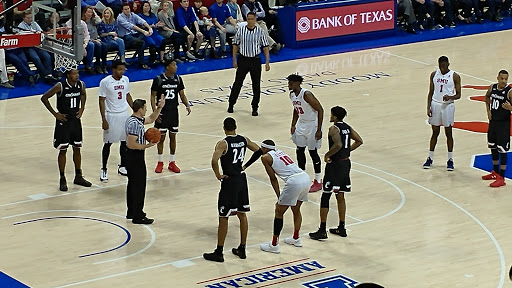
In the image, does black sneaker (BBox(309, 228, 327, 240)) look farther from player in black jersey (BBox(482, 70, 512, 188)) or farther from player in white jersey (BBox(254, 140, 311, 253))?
player in black jersey (BBox(482, 70, 512, 188))

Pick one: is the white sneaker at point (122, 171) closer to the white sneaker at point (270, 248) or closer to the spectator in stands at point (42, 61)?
the white sneaker at point (270, 248)

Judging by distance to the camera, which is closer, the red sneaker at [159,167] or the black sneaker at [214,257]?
the black sneaker at [214,257]

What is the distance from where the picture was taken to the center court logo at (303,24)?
2631 cm

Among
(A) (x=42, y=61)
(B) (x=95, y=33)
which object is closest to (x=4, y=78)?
(A) (x=42, y=61)

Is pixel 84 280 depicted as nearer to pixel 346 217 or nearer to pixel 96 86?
pixel 346 217

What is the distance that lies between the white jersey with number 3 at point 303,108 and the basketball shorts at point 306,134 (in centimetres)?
8

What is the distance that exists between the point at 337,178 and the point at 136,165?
281cm

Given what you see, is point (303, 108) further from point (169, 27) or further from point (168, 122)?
point (169, 27)

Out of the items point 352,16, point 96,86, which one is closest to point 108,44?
point 96,86

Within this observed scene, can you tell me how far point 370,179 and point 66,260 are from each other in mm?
5448

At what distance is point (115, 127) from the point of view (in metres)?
16.1

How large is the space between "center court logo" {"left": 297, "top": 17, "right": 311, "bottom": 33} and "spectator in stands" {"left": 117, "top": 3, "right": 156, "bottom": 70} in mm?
4346

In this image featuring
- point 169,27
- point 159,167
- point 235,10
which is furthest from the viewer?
point 235,10

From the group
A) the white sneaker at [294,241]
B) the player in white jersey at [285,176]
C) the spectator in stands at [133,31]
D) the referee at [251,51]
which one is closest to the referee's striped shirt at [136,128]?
the player in white jersey at [285,176]
